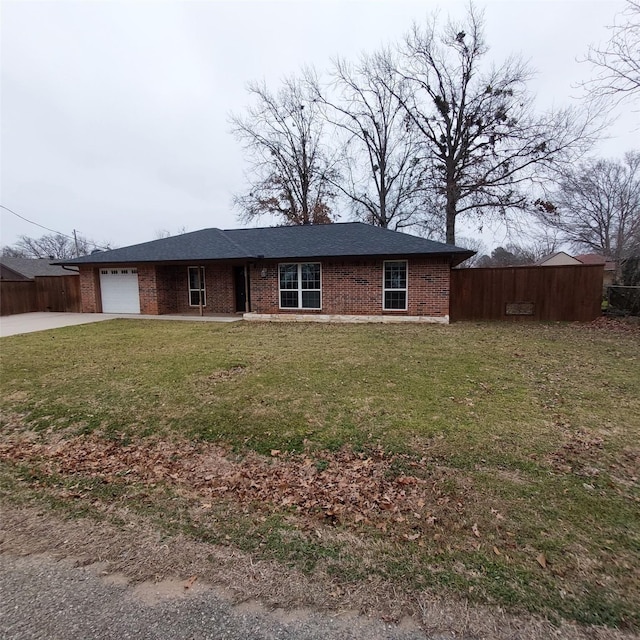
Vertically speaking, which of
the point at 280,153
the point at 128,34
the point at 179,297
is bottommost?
the point at 179,297

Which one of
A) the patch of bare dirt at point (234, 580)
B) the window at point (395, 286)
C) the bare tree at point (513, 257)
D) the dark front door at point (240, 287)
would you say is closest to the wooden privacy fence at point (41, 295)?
the dark front door at point (240, 287)

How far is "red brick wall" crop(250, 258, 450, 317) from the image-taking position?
1238cm

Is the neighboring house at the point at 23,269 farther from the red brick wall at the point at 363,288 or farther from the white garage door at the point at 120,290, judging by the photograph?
the red brick wall at the point at 363,288

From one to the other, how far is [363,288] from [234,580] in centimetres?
1138

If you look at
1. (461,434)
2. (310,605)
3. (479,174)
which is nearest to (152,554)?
(310,605)

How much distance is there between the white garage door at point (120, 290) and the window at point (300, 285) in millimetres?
7027

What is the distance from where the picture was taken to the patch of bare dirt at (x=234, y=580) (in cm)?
174

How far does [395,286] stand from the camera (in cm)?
1275

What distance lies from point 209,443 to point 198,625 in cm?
216

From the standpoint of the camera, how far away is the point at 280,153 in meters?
26.5

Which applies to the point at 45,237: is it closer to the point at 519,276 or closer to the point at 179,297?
the point at 179,297

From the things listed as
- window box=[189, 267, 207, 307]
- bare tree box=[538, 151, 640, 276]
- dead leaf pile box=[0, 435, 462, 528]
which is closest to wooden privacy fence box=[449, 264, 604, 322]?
window box=[189, 267, 207, 307]

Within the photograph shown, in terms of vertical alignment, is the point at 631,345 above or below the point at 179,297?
below

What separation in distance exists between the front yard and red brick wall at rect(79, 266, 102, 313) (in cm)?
1036
